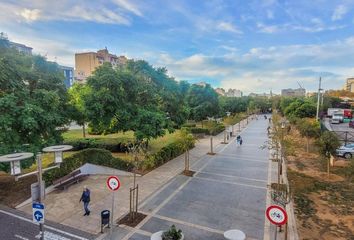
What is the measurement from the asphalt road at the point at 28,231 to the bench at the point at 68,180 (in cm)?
318

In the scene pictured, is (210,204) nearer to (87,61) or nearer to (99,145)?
(99,145)

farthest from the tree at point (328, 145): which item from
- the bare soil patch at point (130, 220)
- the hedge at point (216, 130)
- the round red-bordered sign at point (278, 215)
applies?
the hedge at point (216, 130)

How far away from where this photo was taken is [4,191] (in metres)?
13.7

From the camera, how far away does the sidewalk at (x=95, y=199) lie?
1100 cm

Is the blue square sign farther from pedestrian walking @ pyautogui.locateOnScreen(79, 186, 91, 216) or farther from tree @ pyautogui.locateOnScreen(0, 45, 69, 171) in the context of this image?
tree @ pyautogui.locateOnScreen(0, 45, 69, 171)

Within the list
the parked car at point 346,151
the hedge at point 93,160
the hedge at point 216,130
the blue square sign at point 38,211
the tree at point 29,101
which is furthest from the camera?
the hedge at point 216,130

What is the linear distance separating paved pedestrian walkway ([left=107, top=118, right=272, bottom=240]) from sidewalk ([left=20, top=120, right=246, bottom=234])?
860 mm

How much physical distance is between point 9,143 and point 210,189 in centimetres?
1161

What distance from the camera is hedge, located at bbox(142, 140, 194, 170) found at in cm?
1873

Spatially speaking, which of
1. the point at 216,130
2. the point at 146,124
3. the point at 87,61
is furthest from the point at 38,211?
the point at 87,61

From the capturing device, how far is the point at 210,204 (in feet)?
42.5

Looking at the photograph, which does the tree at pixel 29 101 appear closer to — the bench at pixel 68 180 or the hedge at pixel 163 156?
the bench at pixel 68 180

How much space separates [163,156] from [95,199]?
27.9 ft

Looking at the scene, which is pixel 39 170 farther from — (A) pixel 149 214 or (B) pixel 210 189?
(B) pixel 210 189
